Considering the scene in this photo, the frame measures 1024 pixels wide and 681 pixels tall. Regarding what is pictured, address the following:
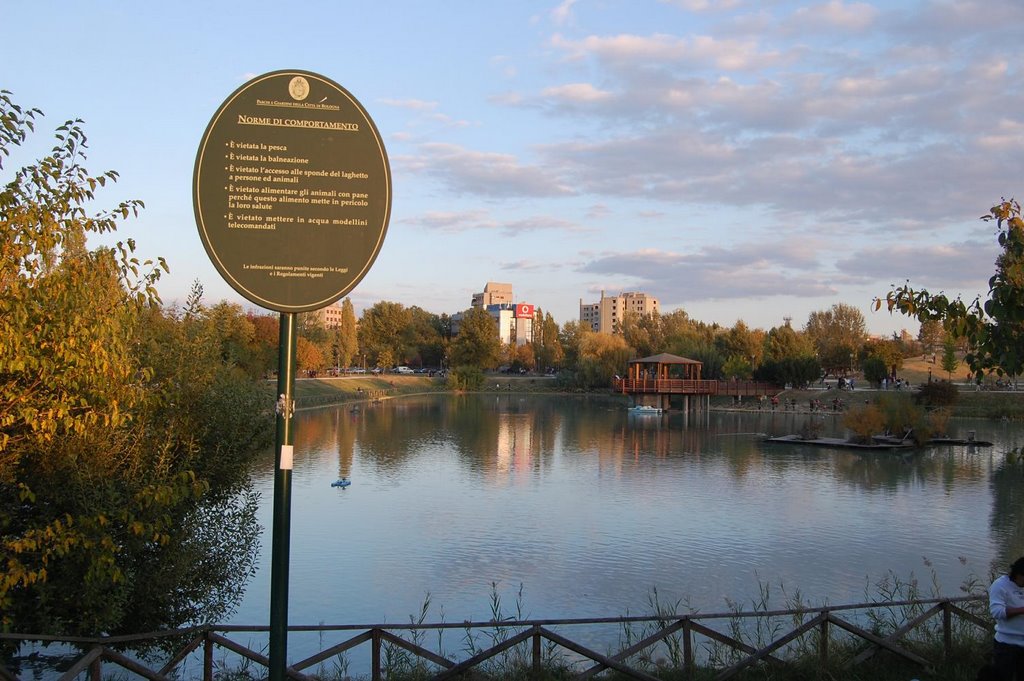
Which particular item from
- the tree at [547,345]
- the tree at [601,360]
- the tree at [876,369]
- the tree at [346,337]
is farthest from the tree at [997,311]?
the tree at [547,345]

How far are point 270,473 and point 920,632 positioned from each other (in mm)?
20557

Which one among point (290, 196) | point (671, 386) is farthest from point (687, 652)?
point (671, 386)

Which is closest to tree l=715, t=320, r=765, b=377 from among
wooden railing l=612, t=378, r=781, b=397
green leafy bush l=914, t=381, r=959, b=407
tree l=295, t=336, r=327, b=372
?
wooden railing l=612, t=378, r=781, b=397

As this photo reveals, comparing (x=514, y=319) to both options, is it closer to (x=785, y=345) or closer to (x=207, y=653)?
(x=785, y=345)

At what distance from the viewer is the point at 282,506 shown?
8.96 ft

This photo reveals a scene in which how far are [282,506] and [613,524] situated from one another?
63.2ft

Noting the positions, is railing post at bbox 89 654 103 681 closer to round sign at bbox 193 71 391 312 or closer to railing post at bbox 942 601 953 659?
round sign at bbox 193 71 391 312

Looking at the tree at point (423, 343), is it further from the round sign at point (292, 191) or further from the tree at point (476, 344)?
the round sign at point (292, 191)

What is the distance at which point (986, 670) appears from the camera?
5.94 metres

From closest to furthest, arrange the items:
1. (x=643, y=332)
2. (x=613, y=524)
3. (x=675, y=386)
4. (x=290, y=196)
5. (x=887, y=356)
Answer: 1. (x=290, y=196)
2. (x=613, y=524)
3. (x=675, y=386)
4. (x=887, y=356)
5. (x=643, y=332)

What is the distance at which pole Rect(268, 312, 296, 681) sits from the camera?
8.96ft

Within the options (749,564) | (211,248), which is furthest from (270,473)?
(211,248)

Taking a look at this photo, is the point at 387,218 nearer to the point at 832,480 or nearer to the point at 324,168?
the point at 324,168

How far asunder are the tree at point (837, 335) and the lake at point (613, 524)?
48739mm
